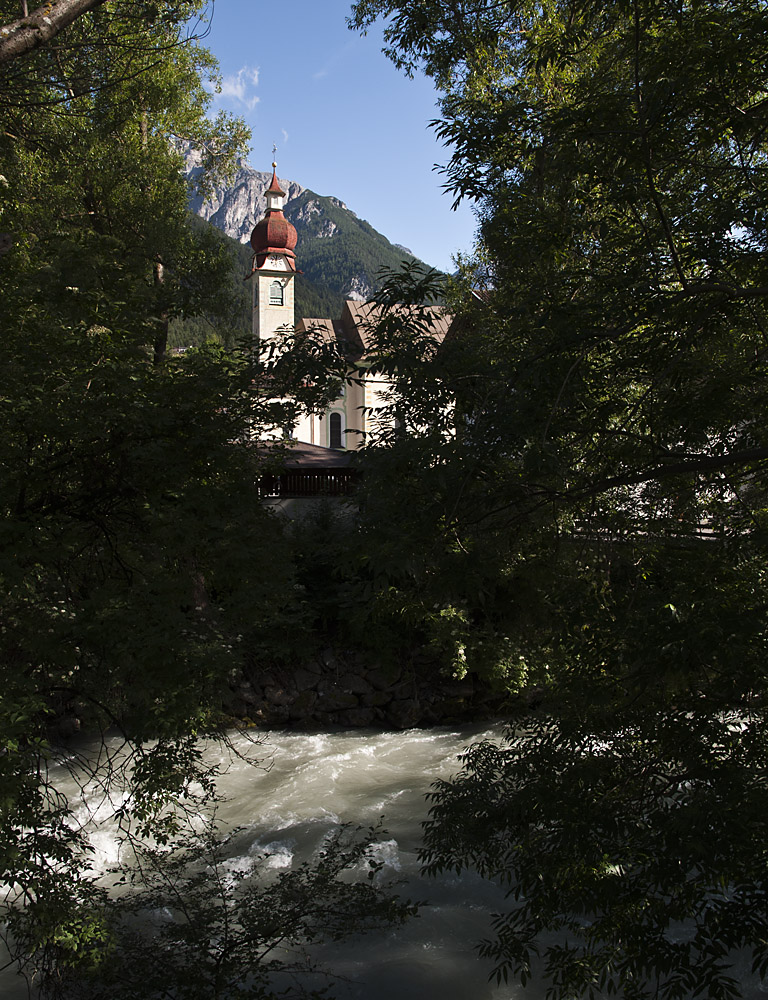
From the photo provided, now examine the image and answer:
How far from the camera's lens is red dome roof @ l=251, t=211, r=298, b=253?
38.3 meters

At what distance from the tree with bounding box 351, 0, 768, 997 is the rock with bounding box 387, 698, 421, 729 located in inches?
313

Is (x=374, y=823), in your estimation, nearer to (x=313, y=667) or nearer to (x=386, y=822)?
(x=386, y=822)

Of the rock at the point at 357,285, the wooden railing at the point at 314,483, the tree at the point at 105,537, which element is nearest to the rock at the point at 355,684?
the wooden railing at the point at 314,483

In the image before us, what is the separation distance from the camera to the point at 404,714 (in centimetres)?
1358

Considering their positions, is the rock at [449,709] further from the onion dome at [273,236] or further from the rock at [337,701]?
the onion dome at [273,236]

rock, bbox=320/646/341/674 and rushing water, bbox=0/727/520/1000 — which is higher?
rock, bbox=320/646/341/674

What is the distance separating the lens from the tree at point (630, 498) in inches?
142

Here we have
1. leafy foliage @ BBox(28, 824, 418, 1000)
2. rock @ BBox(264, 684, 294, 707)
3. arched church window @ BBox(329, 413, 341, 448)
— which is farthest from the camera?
arched church window @ BBox(329, 413, 341, 448)

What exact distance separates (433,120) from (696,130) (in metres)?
1.63

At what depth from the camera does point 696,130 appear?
455 cm

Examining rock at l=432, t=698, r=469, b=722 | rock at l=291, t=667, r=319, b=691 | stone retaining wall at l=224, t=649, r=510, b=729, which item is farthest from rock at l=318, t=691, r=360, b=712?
rock at l=432, t=698, r=469, b=722

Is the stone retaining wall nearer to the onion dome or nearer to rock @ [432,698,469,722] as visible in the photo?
rock @ [432,698,469,722]

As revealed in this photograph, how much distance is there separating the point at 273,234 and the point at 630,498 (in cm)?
3580

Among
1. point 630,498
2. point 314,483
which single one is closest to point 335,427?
point 314,483
